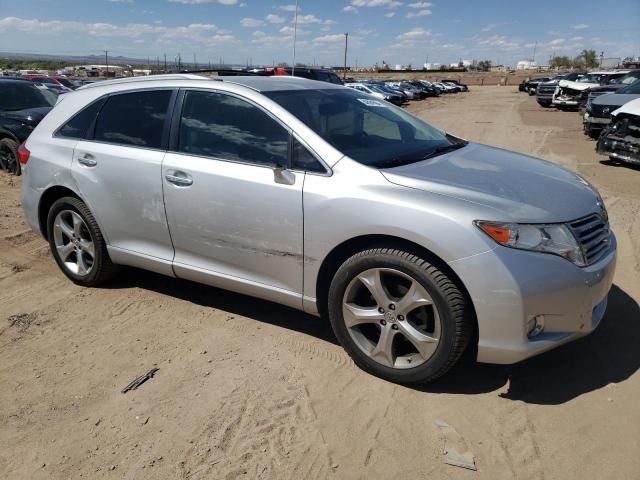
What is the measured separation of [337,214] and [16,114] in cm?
858

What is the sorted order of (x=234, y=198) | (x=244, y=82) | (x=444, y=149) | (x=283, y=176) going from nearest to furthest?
(x=283, y=176) < (x=234, y=198) < (x=244, y=82) < (x=444, y=149)

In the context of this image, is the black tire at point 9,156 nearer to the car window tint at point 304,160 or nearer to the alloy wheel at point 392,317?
the car window tint at point 304,160

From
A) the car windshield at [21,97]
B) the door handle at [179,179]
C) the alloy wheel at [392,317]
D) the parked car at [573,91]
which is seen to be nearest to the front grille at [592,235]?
the alloy wheel at [392,317]

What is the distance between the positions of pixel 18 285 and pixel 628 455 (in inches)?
179

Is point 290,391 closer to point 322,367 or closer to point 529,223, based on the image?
point 322,367

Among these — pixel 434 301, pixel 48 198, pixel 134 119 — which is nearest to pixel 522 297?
pixel 434 301

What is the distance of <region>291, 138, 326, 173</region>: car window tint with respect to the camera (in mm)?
3096

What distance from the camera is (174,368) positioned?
3.25 meters

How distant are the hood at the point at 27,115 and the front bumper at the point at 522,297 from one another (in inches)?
351

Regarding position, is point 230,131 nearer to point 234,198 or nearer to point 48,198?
point 234,198

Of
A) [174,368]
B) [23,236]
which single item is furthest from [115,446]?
[23,236]

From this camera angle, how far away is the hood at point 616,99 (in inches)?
460

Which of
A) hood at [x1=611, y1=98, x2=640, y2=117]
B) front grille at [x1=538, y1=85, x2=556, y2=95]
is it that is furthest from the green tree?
hood at [x1=611, y1=98, x2=640, y2=117]

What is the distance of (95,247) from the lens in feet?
13.7
